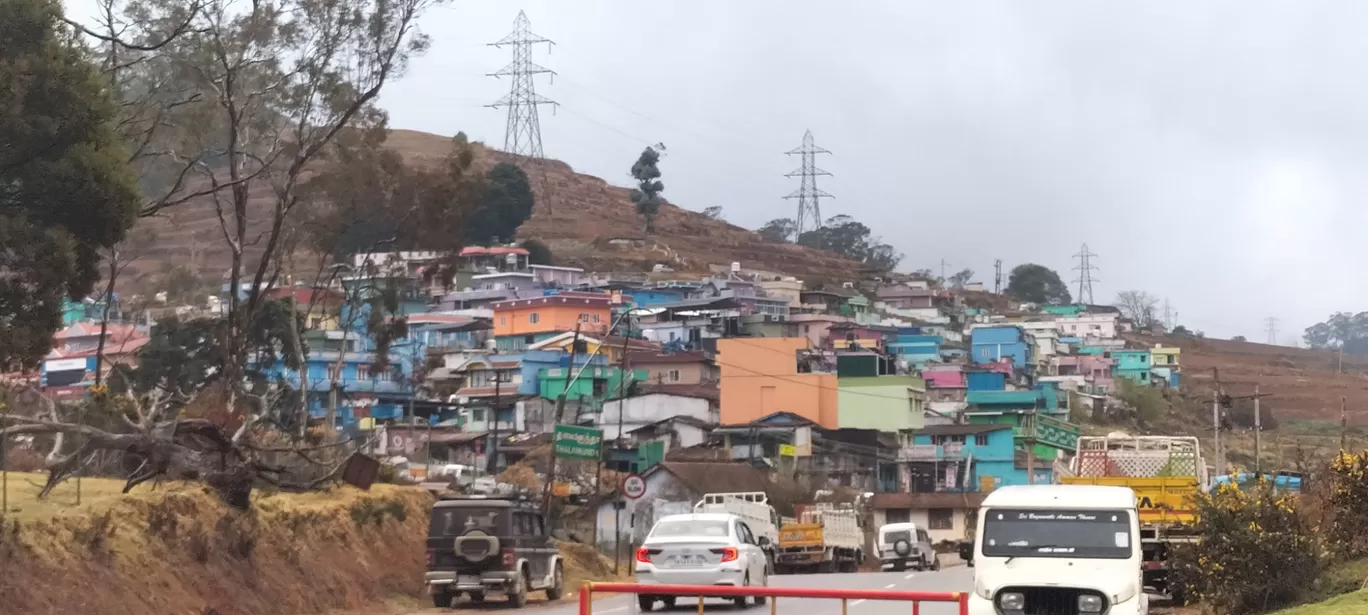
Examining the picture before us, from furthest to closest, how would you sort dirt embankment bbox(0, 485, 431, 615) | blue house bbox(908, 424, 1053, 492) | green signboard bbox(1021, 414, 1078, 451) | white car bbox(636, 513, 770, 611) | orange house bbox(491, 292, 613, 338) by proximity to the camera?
orange house bbox(491, 292, 613, 338)
blue house bbox(908, 424, 1053, 492)
green signboard bbox(1021, 414, 1078, 451)
white car bbox(636, 513, 770, 611)
dirt embankment bbox(0, 485, 431, 615)

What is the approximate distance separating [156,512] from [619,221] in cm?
15470

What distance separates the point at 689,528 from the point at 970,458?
56.9 metres

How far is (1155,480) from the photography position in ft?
86.9

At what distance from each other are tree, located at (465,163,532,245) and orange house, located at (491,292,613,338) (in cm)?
2646

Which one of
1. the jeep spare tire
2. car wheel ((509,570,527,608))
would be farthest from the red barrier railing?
car wheel ((509,570,527,608))

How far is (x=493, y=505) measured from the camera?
90.4ft

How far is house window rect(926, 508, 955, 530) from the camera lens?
2950 inches

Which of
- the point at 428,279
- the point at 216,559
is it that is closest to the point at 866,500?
the point at 428,279

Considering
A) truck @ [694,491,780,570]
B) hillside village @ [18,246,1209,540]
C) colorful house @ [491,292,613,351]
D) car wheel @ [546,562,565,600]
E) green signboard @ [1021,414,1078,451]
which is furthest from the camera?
colorful house @ [491,292,613,351]

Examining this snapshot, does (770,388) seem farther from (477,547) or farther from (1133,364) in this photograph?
(1133,364)

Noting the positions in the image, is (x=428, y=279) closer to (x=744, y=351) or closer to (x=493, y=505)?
(x=493, y=505)

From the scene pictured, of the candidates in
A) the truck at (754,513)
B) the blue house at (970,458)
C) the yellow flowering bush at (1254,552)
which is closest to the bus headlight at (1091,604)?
the yellow flowering bush at (1254,552)

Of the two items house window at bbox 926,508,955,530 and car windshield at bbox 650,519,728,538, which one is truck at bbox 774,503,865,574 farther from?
car windshield at bbox 650,519,728,538

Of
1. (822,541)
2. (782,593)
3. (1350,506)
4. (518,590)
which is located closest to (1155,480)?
(1350,506)
